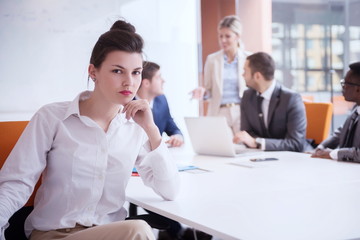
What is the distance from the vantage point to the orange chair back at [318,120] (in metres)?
3.62

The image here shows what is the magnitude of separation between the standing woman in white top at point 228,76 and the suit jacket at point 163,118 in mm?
1192

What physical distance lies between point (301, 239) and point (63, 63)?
3.67m

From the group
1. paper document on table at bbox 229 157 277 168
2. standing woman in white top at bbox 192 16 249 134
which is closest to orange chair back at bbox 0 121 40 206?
paper document on table at bbox 229 157 277 168

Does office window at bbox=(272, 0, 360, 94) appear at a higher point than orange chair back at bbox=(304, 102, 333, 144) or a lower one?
higher

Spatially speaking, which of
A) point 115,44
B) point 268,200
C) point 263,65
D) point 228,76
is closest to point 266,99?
point 263,65

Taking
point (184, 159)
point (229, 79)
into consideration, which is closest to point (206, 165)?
point (184, 159)

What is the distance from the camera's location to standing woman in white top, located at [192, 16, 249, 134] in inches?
187

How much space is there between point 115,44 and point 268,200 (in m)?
0.80

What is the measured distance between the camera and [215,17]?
21.4 feet

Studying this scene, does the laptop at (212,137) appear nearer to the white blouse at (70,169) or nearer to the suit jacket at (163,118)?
the suit jacket at (163,118)

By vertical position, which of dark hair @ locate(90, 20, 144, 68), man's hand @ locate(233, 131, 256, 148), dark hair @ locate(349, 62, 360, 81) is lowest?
man's hand @ locate(233, 131, 256, 148)

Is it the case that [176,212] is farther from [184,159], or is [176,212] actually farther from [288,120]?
[288,120]

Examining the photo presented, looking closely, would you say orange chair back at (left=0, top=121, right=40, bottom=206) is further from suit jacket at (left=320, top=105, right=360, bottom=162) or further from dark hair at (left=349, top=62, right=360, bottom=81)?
dark hair at (left=349, top=62, right=360, bottom=81)

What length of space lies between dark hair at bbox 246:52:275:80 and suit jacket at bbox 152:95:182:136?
75cm
